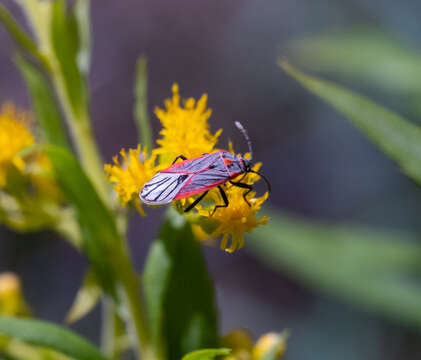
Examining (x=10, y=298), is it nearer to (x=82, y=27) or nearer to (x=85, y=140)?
(x=85, y=140)

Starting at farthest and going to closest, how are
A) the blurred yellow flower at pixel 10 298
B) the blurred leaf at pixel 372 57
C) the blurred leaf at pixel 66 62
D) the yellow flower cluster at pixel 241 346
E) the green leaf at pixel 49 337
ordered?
the blurred leaf at pixel 372 57
the blurred yellow flower at pixel 10 298
the blurred leaf at pixel 66 62
the yellow flower cluster at pixel 241 346
the green leaf at pixel 49 337

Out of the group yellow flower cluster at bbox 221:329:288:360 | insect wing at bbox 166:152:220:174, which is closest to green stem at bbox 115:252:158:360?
yellow flower cluster at bbox 221:329:288:360

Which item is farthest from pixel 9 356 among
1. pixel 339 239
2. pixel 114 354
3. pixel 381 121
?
pixel 339 239

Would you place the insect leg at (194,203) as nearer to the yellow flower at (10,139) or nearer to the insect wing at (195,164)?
the insect wing at (195,164)

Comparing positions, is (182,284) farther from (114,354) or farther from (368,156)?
(368,156)

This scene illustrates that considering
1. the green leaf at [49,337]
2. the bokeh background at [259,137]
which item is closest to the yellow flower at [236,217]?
the green leaf at [49,337]
